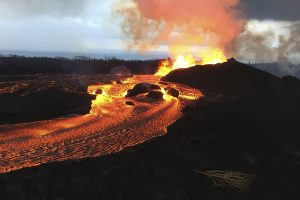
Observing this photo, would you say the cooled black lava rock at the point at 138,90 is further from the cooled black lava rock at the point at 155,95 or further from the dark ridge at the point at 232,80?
the dark ridge at the point at 232,80

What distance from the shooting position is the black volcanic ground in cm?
2556

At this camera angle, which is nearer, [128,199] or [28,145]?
[128,199]

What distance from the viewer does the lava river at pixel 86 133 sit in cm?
3209

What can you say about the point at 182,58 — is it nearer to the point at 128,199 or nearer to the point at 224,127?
the point at 224,127

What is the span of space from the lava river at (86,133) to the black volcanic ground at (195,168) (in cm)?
209

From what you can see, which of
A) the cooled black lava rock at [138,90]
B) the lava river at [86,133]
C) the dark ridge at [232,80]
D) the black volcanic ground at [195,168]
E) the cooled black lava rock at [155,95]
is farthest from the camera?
the dark ridge at [232,80]

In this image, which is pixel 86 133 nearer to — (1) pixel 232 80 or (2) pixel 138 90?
(2) pixel 138 90

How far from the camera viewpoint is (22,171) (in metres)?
27.0

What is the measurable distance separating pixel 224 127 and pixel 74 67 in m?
131

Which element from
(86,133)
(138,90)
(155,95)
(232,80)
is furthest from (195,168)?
(232,80)

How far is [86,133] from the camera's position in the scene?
39812 mm

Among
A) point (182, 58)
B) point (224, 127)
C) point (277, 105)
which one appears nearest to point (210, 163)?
point (224, 127)

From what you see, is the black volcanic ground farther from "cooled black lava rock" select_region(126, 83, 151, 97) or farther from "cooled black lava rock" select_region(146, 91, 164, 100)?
"cooled black lava rock" select_region(126, 83, 151, 97)

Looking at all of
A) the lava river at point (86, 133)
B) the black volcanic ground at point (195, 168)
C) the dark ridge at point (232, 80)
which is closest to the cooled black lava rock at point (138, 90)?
the lava river at point (86, 133)
